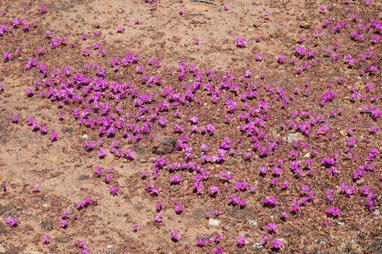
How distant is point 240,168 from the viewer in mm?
8992

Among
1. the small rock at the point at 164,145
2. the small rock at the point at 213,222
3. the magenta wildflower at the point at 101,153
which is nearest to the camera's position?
the small rock at the point at 213,222

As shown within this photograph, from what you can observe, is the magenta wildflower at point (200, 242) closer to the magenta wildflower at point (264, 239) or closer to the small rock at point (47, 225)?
the magenta wildflower at point (264, 239)

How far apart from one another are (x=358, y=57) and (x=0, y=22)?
11.9 meters

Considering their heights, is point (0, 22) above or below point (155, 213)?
above

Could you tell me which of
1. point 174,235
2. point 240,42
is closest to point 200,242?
point 174,235

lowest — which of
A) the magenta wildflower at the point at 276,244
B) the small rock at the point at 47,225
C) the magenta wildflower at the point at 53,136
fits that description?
the small rock at the point at 47,225

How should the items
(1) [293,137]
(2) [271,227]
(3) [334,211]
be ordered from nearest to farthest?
(2) [271,227] → (3) [334,211] → (1) [293,137]

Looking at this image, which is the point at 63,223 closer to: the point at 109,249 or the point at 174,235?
the point at 109,249

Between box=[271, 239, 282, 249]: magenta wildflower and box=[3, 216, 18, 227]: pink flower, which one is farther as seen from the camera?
box=[3, 216, 18, 227]: pink flower

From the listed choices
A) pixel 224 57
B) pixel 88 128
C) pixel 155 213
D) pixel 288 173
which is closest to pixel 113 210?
pixel 155 213

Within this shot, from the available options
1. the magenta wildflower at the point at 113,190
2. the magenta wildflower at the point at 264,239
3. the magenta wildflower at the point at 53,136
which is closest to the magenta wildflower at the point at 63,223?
the magenta wildflower at the point at 113,190

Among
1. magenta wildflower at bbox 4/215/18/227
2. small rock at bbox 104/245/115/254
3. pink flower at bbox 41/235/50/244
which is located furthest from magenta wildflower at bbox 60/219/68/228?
small rock at bbox 104/245/115/254

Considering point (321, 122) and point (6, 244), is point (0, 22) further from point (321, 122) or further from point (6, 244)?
point (321, 122)

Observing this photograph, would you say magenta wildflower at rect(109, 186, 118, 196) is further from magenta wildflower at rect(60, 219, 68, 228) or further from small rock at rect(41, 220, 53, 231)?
small rock at rect(41, 220, 53, 231)
